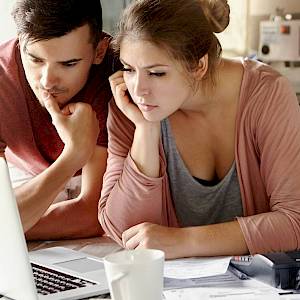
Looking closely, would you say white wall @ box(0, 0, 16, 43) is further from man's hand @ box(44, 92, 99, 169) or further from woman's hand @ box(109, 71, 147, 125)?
woman's hand @ box(109, 71, 147, 125)

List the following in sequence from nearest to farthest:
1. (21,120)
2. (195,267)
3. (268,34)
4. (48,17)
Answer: (195,267), (48,17), (21,120), (268,34)

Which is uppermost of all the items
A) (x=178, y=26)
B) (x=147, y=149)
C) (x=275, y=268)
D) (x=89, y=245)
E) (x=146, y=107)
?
(x=178, y=26)

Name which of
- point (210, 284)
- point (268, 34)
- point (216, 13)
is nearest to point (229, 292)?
point (210, 284)

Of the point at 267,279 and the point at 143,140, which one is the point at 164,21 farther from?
the point at 267,279

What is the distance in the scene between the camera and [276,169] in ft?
4.78

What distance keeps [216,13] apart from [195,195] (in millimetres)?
415

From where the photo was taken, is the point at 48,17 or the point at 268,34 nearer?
the point at 48,17

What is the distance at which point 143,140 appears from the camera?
5.01 feet

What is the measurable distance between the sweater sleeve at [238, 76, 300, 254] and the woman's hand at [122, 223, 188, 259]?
0.13m

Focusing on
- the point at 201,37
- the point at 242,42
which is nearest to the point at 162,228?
the point at 201,37

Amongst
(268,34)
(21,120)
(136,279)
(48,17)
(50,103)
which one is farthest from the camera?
(268,34)

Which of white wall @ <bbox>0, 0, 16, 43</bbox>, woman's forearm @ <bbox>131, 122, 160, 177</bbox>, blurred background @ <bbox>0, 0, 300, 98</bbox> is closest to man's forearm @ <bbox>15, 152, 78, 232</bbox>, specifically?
woman's forearm @ <bbox>131, 122, 160, 177</bbox>

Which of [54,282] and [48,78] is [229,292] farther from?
[48,78]

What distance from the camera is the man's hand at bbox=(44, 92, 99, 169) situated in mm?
1737
